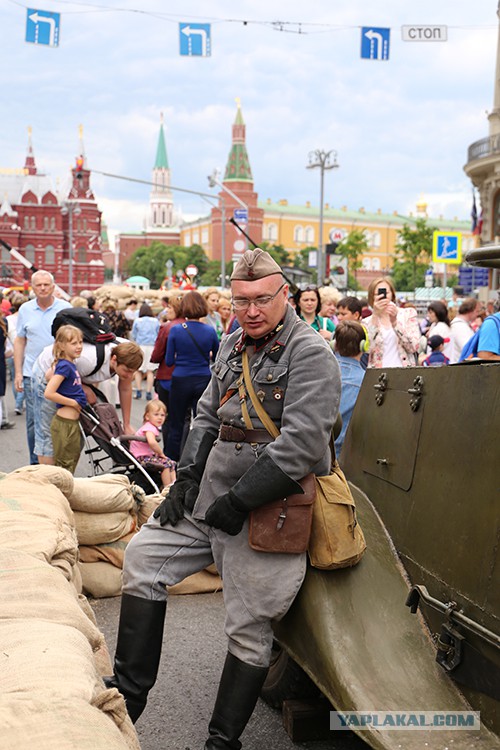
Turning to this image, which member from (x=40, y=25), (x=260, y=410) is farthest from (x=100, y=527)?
(x=40, y=25)

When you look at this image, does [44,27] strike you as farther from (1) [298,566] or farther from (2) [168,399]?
(1) [298,566]

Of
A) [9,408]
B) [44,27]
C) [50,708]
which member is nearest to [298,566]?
[50,708]

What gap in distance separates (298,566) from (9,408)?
12262 mm

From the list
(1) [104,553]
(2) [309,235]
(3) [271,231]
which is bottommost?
(1) [104,553]

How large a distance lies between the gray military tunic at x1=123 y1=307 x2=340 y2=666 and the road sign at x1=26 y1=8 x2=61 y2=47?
13.1m

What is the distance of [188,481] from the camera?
3.47 meters

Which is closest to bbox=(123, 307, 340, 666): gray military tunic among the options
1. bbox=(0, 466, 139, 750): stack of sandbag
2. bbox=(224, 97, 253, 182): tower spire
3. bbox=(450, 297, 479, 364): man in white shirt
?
bbox=(0, 466, 139, 750): stack of sandbag

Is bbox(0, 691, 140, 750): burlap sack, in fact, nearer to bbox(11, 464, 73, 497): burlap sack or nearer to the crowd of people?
bbox(11, 464, 73, 497): burlap sack

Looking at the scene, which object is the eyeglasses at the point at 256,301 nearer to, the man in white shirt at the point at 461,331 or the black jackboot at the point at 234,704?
the black jackboot at the point at 234,704

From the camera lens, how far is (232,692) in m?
3.07

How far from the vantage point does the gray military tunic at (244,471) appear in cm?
306

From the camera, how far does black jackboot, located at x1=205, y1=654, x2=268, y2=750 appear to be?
306 cm

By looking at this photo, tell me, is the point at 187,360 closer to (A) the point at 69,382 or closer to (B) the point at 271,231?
(A) the point at 69,382

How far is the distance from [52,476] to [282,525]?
2269 mm
